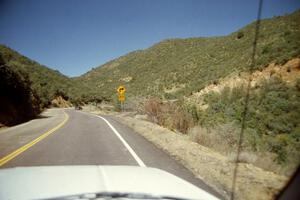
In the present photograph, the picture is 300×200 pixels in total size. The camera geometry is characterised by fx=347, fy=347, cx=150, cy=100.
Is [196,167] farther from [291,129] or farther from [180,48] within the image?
[180,48]

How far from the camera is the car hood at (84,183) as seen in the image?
10.00ft

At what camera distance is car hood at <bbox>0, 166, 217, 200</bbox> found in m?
3.05

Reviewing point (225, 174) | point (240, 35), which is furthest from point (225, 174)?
point (240, 35)

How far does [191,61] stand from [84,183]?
228 feet

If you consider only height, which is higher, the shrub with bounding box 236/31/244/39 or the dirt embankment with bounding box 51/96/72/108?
the shrub with bounding box 236/31/244/39

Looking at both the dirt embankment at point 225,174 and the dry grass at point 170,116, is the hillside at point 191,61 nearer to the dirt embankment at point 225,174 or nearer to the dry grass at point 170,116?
the dry grass at point 170,116

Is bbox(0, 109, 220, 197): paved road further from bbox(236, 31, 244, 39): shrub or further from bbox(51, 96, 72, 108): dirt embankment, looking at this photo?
bbox(51, 96, 72, 108): dirt embankment

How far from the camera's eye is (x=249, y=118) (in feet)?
75.2

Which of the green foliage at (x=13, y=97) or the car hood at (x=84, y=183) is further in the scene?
the green foliage at (x=13, y=97)

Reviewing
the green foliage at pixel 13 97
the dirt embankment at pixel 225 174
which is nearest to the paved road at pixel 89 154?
the dirt embankment at pixel 225 174

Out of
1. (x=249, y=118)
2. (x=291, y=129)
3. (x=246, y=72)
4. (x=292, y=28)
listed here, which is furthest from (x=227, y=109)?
(x=292, y=28)

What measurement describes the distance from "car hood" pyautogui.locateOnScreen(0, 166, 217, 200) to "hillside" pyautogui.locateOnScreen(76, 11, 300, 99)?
1323 inches

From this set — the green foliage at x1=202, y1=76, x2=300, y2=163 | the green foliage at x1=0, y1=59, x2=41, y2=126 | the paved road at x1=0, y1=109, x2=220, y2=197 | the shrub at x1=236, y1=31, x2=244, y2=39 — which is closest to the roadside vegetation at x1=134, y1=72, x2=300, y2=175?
the green foliage at x1=202, y1=76, x2=300, y2=163

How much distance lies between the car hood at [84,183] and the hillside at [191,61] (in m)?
33.6
